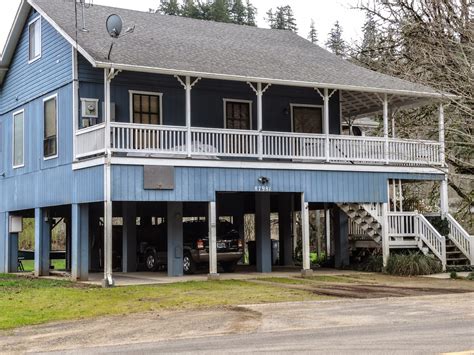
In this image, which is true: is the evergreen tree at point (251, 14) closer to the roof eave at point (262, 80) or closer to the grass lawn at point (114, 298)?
the roof eave at point (262, 80)

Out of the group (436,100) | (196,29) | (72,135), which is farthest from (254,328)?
(196,29)

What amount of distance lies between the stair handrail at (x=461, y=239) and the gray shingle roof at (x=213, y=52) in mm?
4666

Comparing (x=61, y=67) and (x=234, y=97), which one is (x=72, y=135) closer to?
(x=61, y=67)

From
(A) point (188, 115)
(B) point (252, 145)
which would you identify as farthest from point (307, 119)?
(A) point (188, 115)

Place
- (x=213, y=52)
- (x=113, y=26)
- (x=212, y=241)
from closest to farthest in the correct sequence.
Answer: (x=113, y=26) → (x=212, y=241) → (x=213, y=52)

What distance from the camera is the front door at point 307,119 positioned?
28359 millimetres

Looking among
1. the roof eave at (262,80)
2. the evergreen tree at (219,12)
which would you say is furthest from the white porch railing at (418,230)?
the evergreen tree at (219,12)

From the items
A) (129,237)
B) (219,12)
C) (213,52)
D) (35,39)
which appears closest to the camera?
(213,52)

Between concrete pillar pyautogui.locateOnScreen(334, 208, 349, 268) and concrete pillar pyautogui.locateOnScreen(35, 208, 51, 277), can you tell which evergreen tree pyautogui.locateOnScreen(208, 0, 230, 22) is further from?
concrete pillar pyautogui.locateOnScreen(35, 208, 51, 277)

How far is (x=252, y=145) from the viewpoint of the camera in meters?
24.7

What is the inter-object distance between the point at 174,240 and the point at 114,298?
6025mm

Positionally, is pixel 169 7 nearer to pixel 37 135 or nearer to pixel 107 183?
pixel 37 135

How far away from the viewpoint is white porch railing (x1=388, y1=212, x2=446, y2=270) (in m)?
26.0

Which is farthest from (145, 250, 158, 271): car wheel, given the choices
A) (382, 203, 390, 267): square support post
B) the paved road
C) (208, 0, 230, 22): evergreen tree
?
(208, 0, 230, 22): evergreen tree
